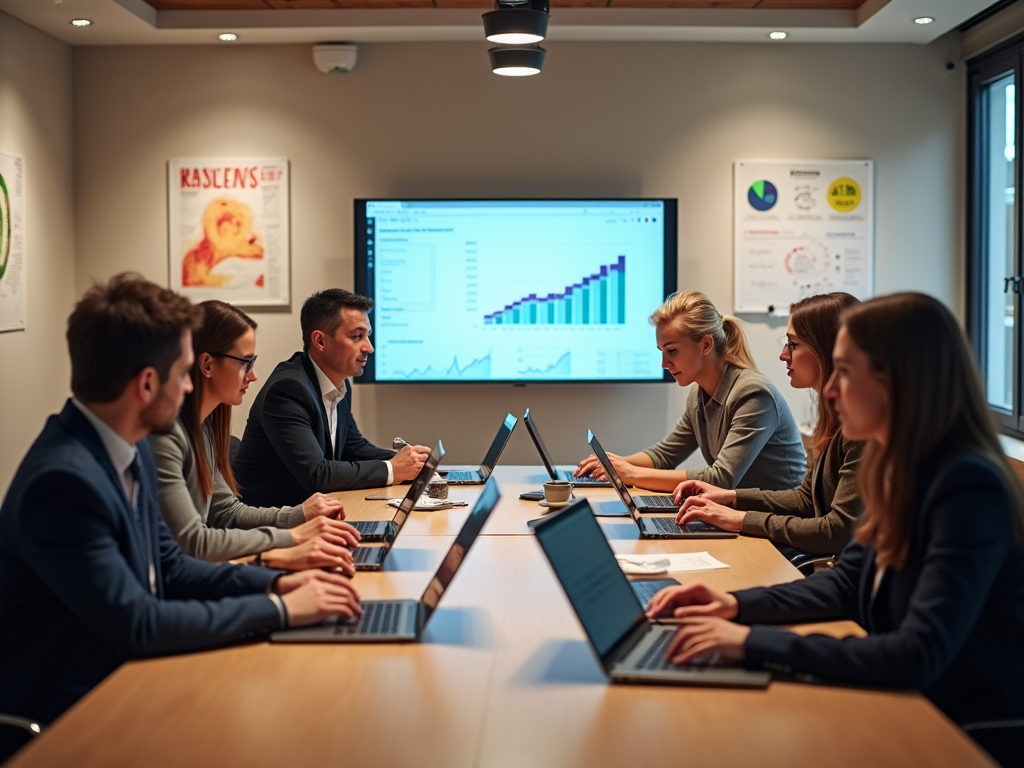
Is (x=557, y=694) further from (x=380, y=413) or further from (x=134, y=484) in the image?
(x=380, y=413)

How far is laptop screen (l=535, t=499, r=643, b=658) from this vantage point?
65.2 inches

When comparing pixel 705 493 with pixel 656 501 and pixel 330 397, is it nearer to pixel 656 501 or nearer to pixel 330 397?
pixel 656 501

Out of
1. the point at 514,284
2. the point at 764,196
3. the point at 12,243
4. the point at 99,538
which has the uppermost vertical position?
the point at 764,196

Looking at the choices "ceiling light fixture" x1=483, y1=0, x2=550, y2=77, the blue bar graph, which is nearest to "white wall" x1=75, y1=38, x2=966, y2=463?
the blue bar graph

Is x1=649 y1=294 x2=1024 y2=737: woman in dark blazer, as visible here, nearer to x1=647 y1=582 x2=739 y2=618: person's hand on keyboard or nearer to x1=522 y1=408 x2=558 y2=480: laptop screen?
x1=647 y1=582 x2=739 y2=618: person's hand on keyboard

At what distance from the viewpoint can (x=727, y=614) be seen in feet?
6.57

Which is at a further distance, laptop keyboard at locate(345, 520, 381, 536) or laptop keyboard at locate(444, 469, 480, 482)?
laptop keyboard at locate(444, 469, 480, 482)

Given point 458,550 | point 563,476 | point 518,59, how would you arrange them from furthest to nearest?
point 518,59 < point 563,476 < point 458,550

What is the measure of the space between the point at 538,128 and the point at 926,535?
4086mm

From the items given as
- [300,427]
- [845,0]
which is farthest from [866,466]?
[845,0]

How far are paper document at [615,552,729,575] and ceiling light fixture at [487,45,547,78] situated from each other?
234 centimetres

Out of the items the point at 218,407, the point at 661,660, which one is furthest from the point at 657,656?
the point at 218,407

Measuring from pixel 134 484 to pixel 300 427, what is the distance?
1.59 meters

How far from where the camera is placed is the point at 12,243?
487 centimetres
